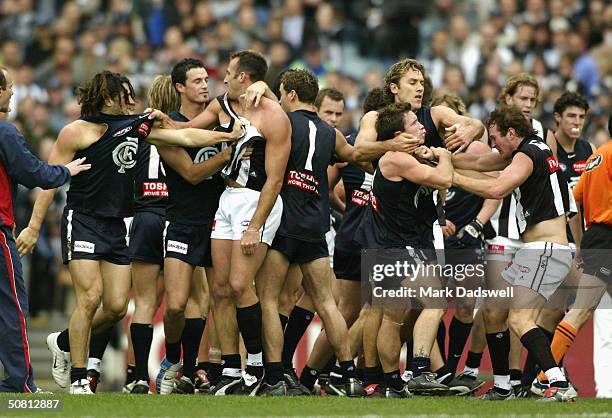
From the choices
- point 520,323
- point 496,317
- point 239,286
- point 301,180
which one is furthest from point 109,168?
point 520,323

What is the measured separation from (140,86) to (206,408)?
10350 mm

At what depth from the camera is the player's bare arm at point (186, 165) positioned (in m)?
11.4

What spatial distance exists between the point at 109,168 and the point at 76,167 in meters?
0.68

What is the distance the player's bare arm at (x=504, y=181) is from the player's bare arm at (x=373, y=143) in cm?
48

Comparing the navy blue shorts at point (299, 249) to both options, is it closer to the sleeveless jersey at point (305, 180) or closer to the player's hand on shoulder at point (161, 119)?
the sleeveless jersey at point (305, 180)

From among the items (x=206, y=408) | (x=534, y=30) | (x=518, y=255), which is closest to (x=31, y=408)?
(x=206, y=408)

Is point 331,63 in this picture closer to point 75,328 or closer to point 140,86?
point 140,86

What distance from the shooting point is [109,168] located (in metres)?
11.3

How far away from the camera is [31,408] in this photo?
31.4ft

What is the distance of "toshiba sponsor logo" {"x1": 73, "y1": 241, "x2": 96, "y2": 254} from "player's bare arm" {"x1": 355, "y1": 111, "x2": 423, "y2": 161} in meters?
2.46

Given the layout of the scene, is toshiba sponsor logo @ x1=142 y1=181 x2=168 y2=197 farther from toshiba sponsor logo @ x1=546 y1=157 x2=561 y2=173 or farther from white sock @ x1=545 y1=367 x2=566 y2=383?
white sock @ x1=545 y1=367 x2=566 y2=383

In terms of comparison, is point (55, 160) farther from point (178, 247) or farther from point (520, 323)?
point (520, 323)

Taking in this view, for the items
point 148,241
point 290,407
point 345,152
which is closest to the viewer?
point 290,407

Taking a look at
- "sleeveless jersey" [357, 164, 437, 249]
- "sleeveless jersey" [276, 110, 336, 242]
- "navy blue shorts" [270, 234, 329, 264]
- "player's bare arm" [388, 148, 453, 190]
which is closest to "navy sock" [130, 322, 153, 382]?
"navy blue shorts" [270, 234, 329, 264]
